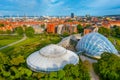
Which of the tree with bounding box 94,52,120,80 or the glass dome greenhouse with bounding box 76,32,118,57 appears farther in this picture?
the glass dome greenhouse with bounding box 76,32,118,57

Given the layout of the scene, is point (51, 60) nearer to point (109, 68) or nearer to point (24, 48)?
point (109, 68)

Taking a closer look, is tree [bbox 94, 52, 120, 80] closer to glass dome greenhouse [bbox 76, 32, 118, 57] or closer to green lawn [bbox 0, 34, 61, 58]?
glass dome greenhouse [bbox 76, 32, 118, 57]

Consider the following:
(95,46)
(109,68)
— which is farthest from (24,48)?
(109,68)

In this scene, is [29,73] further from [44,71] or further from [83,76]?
[83,76]

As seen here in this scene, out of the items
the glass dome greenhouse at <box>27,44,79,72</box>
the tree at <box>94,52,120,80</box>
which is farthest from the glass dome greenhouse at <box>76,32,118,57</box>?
the tree at <box>94,52,120,80</box>

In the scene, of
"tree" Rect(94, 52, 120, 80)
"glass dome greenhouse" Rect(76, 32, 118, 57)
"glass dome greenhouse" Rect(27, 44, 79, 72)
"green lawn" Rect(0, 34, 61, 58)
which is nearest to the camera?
"tree" Rect(94, 52, 120, 80)

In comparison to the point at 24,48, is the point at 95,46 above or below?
above

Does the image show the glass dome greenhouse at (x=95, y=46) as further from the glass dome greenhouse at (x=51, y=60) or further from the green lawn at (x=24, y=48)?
the green lawn at (x=24, y=48)
